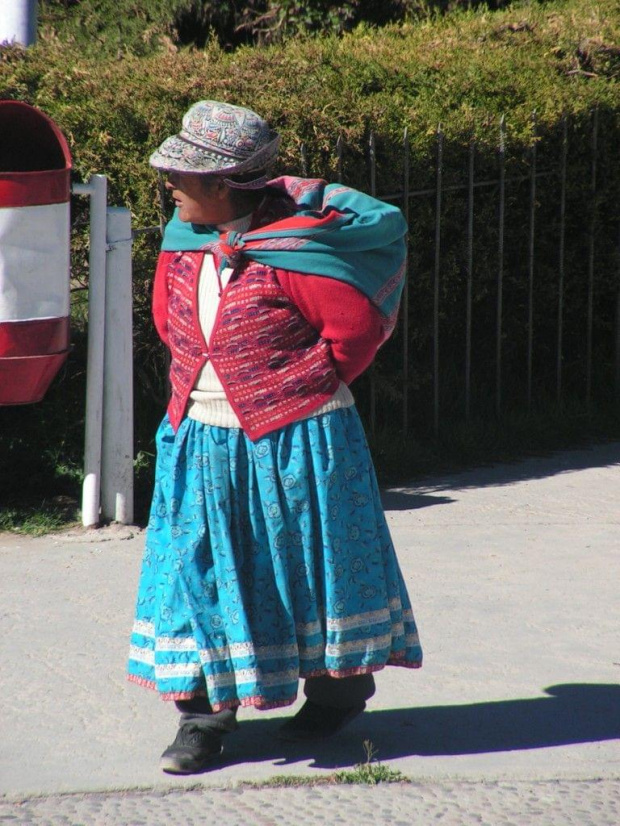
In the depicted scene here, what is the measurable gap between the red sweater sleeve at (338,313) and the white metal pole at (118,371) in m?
2.28

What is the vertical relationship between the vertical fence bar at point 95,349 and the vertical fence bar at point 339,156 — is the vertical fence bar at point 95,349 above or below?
below

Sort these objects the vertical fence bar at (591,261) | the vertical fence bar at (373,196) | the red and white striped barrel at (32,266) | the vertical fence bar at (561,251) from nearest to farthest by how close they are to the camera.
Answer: the red and white striped barrel at (32,266) → the vertical fence bar at (373,196) → the vertical fence bar at (561,251) → the vertical fence bar at (591,261)

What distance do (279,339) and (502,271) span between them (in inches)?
167

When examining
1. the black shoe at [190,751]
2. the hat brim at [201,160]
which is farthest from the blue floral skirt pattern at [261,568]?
the hat brim at [201,160]

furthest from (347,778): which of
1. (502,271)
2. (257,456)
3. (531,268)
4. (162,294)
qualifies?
(531,268)

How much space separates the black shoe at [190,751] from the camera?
129 inches

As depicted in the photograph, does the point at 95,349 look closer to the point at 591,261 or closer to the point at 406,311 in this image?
the point at 406,311

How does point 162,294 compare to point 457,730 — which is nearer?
point 162,294

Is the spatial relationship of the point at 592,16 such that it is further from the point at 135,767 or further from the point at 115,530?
the point at 135,767

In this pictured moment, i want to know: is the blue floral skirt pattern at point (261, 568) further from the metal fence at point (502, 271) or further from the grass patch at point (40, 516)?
the metal fence at point (502, 271)

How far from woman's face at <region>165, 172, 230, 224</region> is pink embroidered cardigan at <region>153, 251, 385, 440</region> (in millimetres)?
105

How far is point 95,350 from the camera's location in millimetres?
5355

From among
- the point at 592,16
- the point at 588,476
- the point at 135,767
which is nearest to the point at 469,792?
the point at 135,767

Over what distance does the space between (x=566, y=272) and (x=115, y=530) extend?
3503 mm
